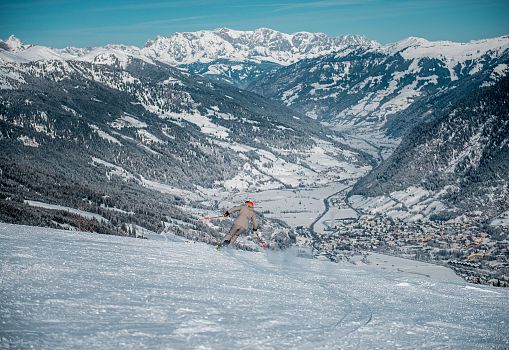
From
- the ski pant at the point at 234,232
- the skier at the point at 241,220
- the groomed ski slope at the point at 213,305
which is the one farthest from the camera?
the ski pant at the point at 234,232

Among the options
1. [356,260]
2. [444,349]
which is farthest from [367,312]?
[356,260]

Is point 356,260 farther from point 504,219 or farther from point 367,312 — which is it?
point 367,312

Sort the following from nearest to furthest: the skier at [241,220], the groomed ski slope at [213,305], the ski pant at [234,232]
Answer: the groomed ski slope at [213,305] → the skier at [241,220] → the ski pant at [234,232]

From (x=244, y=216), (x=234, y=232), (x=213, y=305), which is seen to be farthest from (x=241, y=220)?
(x=213, y=305)

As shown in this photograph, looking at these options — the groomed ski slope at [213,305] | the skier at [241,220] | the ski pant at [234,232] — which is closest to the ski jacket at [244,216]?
the skier at [241,220]

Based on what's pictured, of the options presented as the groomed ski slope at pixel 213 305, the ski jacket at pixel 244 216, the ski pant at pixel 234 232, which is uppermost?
the ski jacket at pixel 244 216

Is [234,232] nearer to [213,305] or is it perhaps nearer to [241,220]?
[241,220]

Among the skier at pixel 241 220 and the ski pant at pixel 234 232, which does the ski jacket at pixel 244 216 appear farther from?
the ski pant at pixel 234 232

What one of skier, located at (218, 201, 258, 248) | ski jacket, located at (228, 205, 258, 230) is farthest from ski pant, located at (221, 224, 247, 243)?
ski jacket, located at (228, 205, 258, 230)
